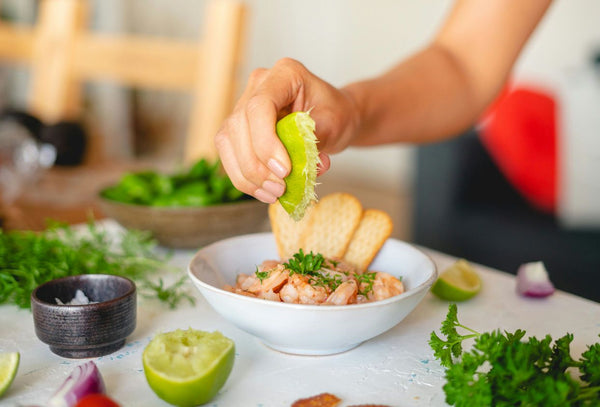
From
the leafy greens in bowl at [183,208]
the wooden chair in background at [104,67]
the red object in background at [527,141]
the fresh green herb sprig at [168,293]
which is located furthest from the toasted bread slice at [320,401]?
the red object in background at [527,141]

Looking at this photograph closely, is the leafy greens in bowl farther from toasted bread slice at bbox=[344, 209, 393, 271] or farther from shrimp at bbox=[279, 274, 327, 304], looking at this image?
shrimp at bbox=[279, 274, 327, 304]

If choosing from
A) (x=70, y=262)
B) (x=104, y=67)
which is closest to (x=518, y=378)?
(x=70, y=262)

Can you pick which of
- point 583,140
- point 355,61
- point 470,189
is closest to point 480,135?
point 470,189

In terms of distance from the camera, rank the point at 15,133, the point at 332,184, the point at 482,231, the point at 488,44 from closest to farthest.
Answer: the point at 488,44
the point at 15,133
the point at 482,231
the point at 332,184

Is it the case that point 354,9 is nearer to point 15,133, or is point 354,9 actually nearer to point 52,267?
point 15,133

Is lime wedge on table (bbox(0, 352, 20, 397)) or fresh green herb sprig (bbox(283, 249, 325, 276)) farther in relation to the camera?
fresh green herb sprig (bbox(283, 249, 325, 276))

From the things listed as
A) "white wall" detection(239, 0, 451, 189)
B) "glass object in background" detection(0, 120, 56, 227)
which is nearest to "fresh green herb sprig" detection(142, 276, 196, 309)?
"glass object in background" detection(0, 120, 56, 227)

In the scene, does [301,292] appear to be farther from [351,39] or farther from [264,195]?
[351,39]

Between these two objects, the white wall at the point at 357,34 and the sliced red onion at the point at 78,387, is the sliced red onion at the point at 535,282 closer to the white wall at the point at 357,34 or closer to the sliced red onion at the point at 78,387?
Answer: the sliced red onion at the point at 78,387
